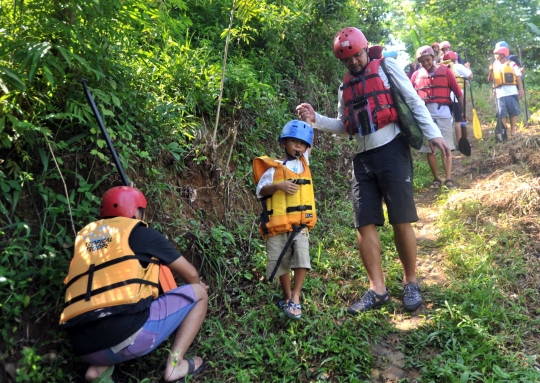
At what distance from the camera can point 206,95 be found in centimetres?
482

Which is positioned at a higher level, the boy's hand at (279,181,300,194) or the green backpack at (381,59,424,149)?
the green backpack at (381,59,424,149)

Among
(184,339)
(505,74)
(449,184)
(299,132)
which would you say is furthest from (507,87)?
(184,339)

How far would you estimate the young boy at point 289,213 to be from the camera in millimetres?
3520

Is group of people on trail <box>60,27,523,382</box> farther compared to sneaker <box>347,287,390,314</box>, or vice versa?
sneaker <box>347,287,390,314</box>

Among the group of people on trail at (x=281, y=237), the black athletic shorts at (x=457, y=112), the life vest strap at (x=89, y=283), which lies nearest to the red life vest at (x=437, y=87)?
the black athletic shorts at (x=457, y=112)

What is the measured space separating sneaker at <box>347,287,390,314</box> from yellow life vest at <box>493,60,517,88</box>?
766 centimetres

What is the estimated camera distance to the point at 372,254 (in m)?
3.74

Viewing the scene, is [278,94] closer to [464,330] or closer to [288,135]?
[288,135]

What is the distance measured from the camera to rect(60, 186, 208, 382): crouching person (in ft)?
8.93

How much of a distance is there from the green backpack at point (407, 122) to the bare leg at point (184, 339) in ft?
6.84

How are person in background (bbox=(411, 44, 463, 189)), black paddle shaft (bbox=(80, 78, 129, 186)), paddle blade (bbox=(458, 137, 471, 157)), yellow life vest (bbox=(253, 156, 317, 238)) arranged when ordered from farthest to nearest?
1. paddle blade (bbox=(458, 137, 471, 157))
2. person in background (bbox=(411, 44, 463, 189))
3. yellow life vest (bbox=(253, 156, 317, 238))
4. black paddle shaft (bbox=(80, 78, 129, 186))

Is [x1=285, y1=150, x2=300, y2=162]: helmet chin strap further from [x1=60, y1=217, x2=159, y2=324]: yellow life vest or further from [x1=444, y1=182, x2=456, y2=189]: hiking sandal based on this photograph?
[x1=444, y1=182, x2=456, y2=189]: hiking sandal

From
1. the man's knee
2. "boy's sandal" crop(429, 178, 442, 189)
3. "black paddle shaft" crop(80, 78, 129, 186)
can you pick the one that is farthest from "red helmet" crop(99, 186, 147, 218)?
"boy's sandal" crop(429, 178, 442, 189)

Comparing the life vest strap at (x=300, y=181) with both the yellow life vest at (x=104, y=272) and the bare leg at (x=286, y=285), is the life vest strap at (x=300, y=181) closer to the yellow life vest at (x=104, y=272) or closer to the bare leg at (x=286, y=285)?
the bare leg at (x=286, y=285)
